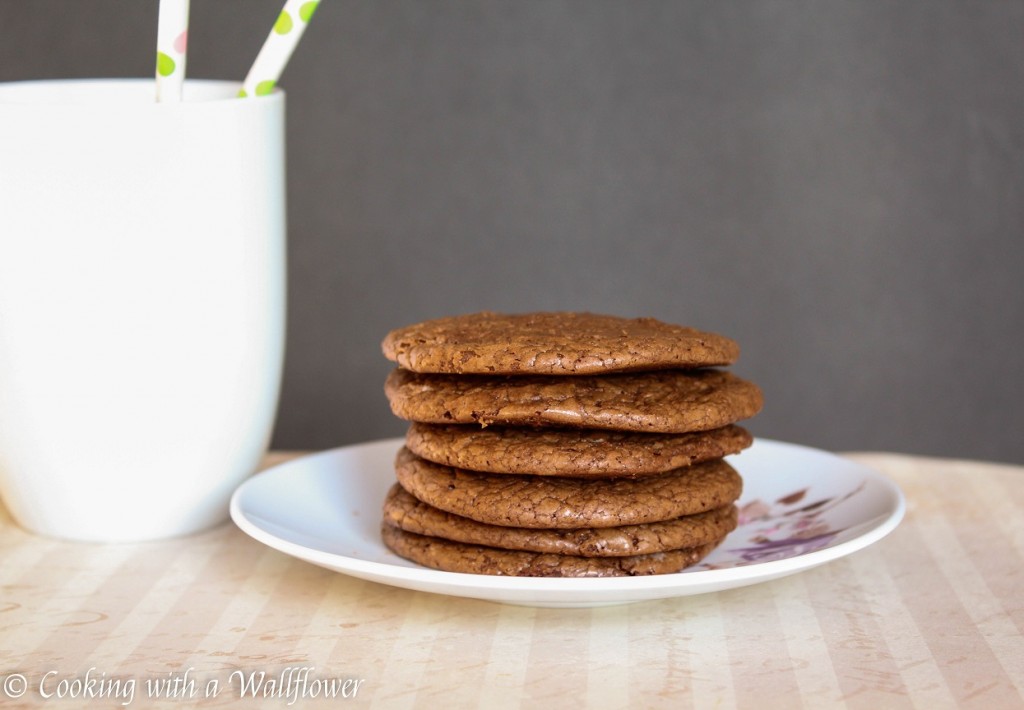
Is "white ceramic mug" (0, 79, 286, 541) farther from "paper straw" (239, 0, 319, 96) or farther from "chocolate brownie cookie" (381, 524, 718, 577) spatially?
"chocolate brownie cookie" (381, 524, 718, 577)

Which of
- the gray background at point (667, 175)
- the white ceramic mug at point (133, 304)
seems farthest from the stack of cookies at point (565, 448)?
the gray background at point (667, 175)

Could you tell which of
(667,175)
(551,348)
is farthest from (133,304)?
(667,175)

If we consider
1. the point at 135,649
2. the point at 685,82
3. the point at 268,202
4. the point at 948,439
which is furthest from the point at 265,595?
the point at 948,439

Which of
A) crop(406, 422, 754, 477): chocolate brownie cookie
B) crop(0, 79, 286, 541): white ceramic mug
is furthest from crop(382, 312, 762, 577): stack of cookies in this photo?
crop(0, 79, 286, 541): white ceramic mug

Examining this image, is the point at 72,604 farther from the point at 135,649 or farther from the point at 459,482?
the point at 459,482

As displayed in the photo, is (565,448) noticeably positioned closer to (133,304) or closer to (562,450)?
(562,450)

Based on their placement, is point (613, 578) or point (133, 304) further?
point (133, 304)
